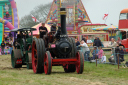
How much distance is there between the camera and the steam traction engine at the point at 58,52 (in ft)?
32.0

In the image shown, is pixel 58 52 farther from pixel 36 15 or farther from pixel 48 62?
pixel 36 15

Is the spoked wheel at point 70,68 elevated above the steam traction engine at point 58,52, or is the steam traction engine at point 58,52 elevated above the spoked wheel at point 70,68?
the steam traction engine at point 58,52

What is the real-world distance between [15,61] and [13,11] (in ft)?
63.9

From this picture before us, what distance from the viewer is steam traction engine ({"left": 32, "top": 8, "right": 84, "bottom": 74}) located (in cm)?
974

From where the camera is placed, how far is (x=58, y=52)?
32.6ft

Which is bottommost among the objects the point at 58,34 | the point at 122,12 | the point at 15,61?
the point at 15,61

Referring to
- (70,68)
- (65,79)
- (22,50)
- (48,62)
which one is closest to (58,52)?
(48,62)

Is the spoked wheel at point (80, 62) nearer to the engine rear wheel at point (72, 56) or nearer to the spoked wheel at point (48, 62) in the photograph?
the engine rear wheel at point (72, 56)

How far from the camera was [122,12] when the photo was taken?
26.0m

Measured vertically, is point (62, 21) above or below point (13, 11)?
below

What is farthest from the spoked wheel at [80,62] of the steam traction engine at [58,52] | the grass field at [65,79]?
the grass field at [65,79]

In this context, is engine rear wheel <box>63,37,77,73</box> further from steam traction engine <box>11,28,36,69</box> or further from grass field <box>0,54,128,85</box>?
steam traction engine <box>11,28,36,69</box>

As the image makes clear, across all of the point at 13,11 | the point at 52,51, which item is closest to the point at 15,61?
the point at 52,51

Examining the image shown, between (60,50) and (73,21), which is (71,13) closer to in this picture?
(73,21)
